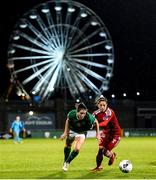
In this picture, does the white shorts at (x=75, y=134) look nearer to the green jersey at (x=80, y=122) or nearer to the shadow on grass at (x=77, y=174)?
the green jersey at (x=80, y=122)

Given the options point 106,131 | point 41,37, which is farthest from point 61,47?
point 106,131

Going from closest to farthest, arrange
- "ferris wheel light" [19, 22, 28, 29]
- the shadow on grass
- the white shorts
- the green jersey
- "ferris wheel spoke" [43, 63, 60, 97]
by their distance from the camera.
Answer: the shadow on grass, the green jersey, the white shorts, "ferris wheel light" [19, 22, 28, 29], "ferris wheel spoke" [43, 63, 60, 97]

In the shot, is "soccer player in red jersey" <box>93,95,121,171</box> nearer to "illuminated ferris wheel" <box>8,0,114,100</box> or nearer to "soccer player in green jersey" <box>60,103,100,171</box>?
"soccer player in green jersey" <box>60,103,100,171</box>

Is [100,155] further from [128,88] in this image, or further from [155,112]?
[128,88]

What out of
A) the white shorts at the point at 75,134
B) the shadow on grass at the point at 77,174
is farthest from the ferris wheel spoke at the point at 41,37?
the shadow on grass at the point at 77,174

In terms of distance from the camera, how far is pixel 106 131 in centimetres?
1648

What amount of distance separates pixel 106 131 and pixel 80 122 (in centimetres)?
151

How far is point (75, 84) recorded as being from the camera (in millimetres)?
53781

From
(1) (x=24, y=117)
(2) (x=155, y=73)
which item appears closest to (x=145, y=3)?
(1) (x=24, y=117)

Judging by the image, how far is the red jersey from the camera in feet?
52.0

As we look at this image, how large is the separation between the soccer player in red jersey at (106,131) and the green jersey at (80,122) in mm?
566

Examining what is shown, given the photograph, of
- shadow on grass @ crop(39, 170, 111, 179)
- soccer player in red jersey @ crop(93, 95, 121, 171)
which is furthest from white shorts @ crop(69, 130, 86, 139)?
shadow on grass @ crop(39, 170, 111, 179)

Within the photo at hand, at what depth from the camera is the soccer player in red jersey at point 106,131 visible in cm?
1583

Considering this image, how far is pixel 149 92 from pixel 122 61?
11.1 metres
